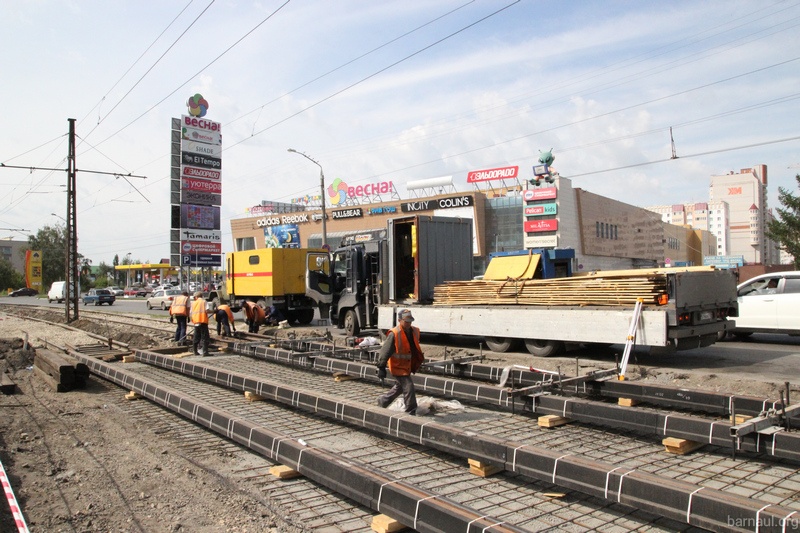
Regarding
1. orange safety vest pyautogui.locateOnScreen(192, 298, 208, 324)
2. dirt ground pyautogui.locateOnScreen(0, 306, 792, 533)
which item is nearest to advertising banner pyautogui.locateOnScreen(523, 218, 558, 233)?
orange safety vest pyautogui.locateOnScreen(192, 298, 208, 324)

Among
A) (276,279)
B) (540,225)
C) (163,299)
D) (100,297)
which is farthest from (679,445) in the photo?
(100,297)

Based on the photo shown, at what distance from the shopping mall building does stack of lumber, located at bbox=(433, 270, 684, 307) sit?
24771 mm

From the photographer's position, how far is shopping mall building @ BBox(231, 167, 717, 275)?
156 ft

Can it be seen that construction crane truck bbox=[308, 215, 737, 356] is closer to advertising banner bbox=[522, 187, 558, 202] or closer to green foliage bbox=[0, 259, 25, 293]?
advertising banner bbox=[522, 187, 558, 202]

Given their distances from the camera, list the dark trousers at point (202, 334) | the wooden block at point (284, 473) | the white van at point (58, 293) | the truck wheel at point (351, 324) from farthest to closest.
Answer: the white van at point (58, 293), the truck wheel at point (351, 324), the dark trousers at point (202, 334), the wooden block at point (284, 473)

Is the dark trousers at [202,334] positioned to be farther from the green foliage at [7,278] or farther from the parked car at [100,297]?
the green foliage at [7,278]

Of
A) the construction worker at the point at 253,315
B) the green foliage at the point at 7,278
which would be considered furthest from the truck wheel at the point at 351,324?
the green foliage at the point at 7,278

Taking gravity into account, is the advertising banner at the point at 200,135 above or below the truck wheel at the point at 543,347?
above

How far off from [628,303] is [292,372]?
6.89m

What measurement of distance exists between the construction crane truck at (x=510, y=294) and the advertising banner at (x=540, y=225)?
30.9 metres

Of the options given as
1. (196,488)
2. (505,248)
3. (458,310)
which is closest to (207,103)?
(458,310)

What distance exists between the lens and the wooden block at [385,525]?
179 inches

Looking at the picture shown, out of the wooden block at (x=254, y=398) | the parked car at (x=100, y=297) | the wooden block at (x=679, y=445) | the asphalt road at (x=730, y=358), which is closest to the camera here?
the wooden block at (x=679, y=445)

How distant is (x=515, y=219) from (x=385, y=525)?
46721mm
